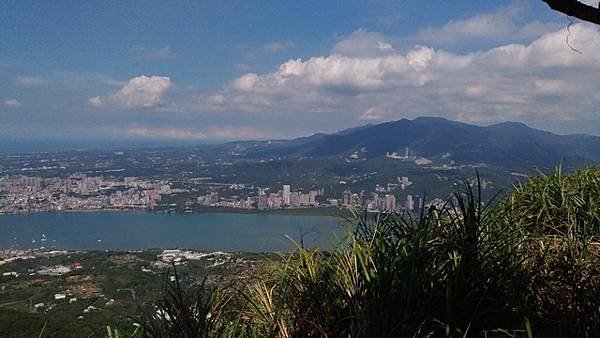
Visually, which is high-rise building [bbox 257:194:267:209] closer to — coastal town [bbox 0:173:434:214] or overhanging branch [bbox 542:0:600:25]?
coastal town [bbox 0:173:434:214]

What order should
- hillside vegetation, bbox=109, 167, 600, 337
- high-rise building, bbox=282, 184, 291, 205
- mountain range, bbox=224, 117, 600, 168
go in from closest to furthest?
hillside vegetation, bbox=109, 167, 600, 337
high-rise building, bbox=282, 184, 291, 205
mountain range, bbox=224, 117, 600, 168

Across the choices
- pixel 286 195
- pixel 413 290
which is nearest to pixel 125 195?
pixel 286 195

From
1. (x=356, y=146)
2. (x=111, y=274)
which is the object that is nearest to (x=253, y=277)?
(x=111, y=274)

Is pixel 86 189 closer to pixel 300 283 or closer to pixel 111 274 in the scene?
pixel 111 274

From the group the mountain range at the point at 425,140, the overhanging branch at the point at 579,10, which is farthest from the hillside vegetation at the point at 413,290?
the mountain range at the point at 425,140

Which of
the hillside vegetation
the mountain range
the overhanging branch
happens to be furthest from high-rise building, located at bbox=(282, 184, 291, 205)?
the overhanging branch

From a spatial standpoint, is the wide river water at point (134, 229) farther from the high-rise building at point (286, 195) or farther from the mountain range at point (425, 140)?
the mountain range at point (425, 140)
